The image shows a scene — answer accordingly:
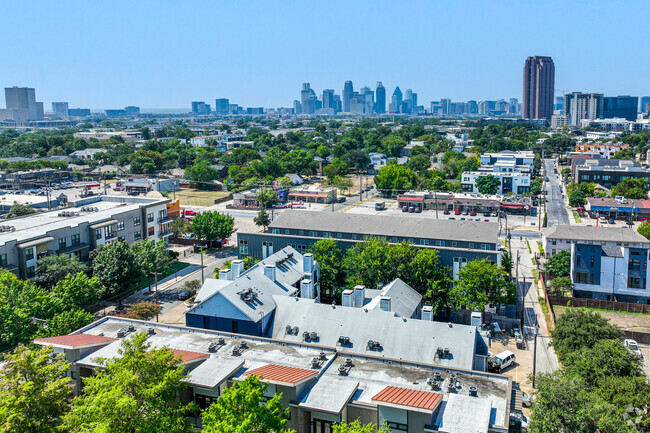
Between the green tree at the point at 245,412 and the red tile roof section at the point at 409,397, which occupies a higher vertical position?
the green tree at the point at 245,412

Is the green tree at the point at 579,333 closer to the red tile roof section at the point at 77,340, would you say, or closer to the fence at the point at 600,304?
the fence at the point at 600,304

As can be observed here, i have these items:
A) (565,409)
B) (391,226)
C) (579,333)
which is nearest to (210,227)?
(391,226)

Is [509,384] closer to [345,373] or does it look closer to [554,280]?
[345,373]

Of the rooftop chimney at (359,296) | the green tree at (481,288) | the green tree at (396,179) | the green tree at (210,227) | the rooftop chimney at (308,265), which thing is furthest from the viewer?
the green tree at (396,179)

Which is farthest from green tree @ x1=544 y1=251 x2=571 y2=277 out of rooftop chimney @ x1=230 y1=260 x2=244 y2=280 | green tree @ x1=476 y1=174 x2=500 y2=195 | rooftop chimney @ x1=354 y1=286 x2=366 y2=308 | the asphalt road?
green tree @ x1=476 y1=174 x2=500 y2=195

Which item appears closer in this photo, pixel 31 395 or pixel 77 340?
pixel 31 395

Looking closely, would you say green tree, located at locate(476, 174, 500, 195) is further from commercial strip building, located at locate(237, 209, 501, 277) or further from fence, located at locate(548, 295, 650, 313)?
fence, located at locate(548, 295, 650, 313)

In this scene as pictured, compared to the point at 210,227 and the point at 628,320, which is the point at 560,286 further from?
the point at 210,227

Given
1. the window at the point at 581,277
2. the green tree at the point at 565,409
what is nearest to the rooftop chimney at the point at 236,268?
the green tree at the point at 565,409
